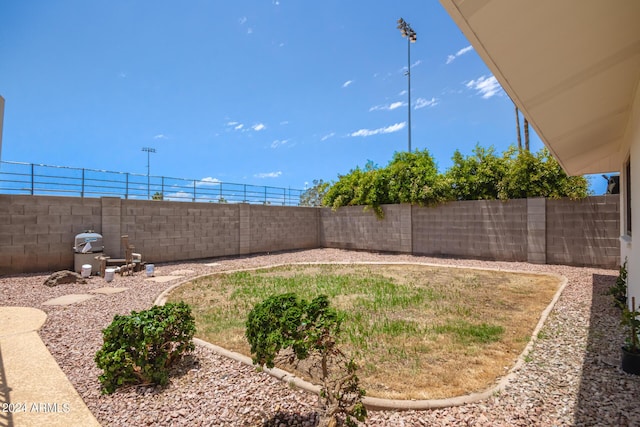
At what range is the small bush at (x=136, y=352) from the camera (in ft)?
9.49

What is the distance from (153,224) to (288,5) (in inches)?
362

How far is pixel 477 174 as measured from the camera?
1184 centimetres

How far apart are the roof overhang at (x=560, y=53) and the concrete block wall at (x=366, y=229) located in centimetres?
944

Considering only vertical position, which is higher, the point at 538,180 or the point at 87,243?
the point at 538,180

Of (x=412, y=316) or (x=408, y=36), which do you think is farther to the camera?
(x=408, y=36)

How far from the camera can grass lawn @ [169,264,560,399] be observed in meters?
3.06

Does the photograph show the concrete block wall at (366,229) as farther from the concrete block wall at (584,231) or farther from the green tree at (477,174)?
the concrete block wall at (584,231)

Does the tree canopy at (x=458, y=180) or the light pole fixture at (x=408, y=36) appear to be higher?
the light pole fixture at (x=408, y=36)

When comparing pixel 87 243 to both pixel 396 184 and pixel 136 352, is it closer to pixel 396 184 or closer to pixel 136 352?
pixel 136 352

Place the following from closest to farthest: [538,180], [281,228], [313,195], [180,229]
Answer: [538,180] < [180,229] < [281,228] < [313,195]

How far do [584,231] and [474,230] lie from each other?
3.19 m

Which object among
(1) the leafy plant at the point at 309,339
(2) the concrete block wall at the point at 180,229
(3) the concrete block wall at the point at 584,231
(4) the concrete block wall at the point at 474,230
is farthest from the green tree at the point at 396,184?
(1) the leafy plant at the point at 309,339

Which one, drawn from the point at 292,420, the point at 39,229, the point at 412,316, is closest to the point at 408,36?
the point at 412,316

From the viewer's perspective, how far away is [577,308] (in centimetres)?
518
